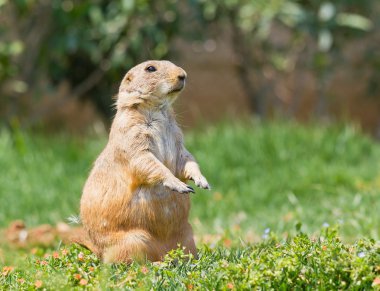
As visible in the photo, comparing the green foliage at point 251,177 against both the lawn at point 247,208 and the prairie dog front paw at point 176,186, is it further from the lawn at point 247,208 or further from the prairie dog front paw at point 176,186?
the prairie dog front paw at point 176,186

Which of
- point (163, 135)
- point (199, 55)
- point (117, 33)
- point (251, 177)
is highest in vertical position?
point (199, 55)

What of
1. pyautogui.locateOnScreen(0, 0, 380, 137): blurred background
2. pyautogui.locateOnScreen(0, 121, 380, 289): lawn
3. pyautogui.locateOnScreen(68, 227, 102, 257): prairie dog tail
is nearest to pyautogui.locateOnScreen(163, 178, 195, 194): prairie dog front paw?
pyautogui.locateOnScreen(0, 121, 380, 289): lawn

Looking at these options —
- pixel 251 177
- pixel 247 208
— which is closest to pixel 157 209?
pixel 247 208

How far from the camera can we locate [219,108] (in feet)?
40.9

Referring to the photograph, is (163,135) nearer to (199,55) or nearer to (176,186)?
(176,186)

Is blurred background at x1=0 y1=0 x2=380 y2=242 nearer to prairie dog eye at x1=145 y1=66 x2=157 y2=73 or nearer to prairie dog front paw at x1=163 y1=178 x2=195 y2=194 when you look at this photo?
prairie dog eye at x1=145 y1=66 x2=157 y2=73

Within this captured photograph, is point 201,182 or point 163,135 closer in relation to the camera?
point 201,182

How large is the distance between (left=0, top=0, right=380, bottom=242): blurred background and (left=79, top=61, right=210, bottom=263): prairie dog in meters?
1.10

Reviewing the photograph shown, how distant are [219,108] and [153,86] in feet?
28.5

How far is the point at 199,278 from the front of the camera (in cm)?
336

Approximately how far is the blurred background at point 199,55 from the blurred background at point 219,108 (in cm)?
2

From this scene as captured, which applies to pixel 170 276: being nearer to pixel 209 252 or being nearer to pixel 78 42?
pixel 209 252

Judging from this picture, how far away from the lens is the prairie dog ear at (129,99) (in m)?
3.81

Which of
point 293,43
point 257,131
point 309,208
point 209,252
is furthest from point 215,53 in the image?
point 209,252
